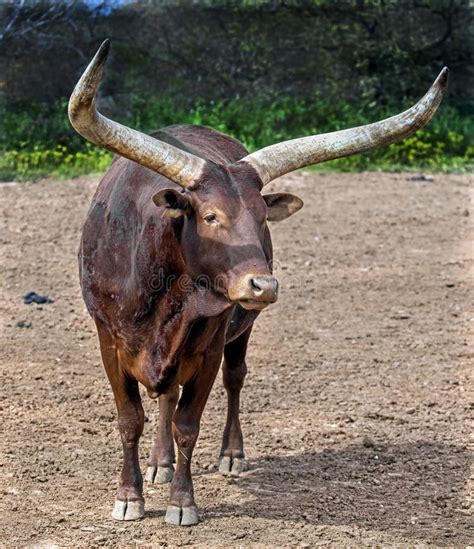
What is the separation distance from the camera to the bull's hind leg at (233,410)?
6.34m

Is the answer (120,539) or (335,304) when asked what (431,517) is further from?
(335,304)

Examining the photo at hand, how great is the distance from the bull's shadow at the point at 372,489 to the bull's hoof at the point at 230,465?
0.08 metres

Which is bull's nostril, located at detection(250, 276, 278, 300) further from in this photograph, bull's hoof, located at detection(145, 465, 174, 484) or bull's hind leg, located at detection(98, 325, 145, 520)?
bull's hoof, located at detection(145, 465, 174, 484)

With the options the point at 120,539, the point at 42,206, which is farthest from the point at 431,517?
the point at 42,206

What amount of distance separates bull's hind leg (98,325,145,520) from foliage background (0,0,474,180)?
8.43 meters

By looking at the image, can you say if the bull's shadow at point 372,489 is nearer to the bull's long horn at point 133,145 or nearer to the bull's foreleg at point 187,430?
the bull's foreleg at point 187,430

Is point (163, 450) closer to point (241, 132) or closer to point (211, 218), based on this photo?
point (211, 218)

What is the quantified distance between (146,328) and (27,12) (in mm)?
10262

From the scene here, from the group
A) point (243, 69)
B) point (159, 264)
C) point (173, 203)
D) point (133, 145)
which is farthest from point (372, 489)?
point (243, 69)

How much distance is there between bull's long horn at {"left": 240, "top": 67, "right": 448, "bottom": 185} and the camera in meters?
5.35

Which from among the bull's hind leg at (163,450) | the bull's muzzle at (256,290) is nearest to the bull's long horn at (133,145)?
the bull's muzzle at (256,290)

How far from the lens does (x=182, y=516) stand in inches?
216

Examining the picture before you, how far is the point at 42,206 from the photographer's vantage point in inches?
486

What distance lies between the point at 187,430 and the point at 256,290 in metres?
1.14
